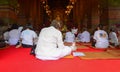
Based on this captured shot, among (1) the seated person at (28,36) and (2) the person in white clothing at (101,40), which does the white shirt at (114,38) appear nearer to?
(2) the person in white clothing at (101,40)

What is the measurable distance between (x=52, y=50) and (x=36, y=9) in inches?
708

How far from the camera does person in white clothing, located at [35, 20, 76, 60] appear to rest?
18.7 feet

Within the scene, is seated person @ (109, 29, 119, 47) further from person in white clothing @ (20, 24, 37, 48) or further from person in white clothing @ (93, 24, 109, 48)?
person in white clothing @ (20, 24, 37, 48)

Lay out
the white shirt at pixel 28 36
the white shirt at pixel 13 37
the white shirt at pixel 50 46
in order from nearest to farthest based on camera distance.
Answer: the white shirt at pixel 50 46 < the white shirt at pixel 28 36 < the white shirt at pixel 13 37

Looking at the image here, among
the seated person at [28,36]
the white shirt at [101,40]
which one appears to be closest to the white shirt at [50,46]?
the seated person at [28,36]

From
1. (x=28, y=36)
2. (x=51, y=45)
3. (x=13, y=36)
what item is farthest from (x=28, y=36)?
(x=51, y=45)

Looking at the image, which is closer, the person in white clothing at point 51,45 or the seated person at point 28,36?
the person in white clothing at point 51,45

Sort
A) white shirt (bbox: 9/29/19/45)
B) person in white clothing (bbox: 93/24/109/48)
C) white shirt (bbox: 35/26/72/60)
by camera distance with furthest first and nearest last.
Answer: white shirt (bbox: 9/29/19/45)
person in white clothing (bbox: 93/24/109/48)
white shirt (bbox: 35/26/72/60)

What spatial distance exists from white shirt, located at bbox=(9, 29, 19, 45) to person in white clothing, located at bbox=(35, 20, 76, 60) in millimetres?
4499

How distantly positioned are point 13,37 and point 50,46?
4832 mm

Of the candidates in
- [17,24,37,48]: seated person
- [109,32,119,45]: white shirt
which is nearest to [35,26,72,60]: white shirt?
[17,24,37,48]: seated person

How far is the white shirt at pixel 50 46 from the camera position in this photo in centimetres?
571

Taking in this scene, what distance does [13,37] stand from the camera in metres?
10.4

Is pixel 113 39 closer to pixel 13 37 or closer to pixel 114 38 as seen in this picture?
pixel 114 38
